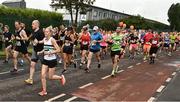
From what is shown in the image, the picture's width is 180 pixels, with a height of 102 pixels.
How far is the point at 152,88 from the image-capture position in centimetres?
1441

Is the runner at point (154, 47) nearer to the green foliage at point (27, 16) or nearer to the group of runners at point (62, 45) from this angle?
the group of runners at point (62, 45)

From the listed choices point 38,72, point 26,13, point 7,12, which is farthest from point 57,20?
point 38,72

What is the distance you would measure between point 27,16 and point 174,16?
8416cm

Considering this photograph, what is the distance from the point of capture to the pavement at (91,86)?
11852 mm

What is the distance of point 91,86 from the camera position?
14023 millimetres

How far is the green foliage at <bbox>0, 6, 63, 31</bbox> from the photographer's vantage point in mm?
30872

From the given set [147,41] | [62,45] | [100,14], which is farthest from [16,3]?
[100,14]

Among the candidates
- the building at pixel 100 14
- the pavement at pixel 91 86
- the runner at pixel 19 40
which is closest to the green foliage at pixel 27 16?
the pavement at pixel 91 86

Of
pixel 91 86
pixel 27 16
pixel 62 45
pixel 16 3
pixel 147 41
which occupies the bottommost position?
pixel 91 86

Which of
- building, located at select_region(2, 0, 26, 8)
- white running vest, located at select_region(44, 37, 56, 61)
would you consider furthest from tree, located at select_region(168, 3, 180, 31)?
white running vest, located at select_region(44, 37, 56, 61)

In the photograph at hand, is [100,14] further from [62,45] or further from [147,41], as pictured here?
[62,45]

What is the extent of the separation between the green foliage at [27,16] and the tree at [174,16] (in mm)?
75686

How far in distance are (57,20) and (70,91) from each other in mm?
28049

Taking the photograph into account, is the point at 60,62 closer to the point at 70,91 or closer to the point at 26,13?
the point at 70,91
